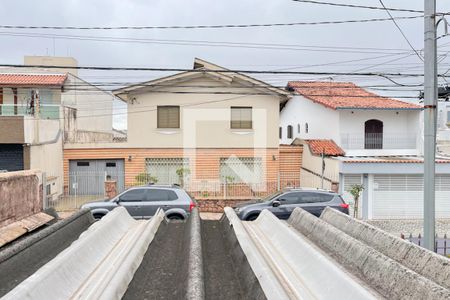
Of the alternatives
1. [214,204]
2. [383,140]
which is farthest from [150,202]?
[383,140]

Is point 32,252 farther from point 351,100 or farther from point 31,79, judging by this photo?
point 351,100

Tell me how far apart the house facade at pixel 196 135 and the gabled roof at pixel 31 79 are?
3749 mm

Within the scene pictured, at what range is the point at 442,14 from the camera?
7051 millimetres

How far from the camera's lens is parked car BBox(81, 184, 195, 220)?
46.6 ft

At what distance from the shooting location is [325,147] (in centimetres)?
2402

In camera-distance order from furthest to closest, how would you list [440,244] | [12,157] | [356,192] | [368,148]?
1. [368,148]
2. [12,157]
3. [356,192]
4. [440,244]

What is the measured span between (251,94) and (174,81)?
180 inches

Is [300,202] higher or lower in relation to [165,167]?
lower

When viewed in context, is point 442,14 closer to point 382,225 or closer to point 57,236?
point 57,236

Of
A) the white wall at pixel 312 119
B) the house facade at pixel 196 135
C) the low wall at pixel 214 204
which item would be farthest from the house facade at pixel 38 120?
the white wall at pixel 312 119

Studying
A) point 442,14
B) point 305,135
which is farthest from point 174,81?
point 442,14

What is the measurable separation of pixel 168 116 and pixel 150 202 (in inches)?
407

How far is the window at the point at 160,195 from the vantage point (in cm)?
1446

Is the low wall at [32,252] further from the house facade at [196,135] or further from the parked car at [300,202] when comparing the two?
the house facade at [196,135]
